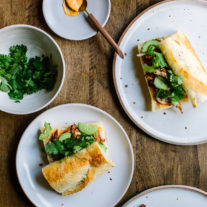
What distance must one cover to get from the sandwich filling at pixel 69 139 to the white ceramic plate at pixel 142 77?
0.91 ft

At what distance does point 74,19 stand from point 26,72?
17.9 inches

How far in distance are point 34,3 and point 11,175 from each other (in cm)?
110

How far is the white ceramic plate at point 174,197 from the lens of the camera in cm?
168

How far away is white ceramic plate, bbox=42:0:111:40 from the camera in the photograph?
1586 millimetres

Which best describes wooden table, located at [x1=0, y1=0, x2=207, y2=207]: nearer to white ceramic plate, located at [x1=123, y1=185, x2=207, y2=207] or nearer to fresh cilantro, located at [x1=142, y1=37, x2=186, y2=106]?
white ceramic plate, located at [x1=123, y1=185, x2=207, y2=207]

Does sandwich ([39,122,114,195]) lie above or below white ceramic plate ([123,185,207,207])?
above

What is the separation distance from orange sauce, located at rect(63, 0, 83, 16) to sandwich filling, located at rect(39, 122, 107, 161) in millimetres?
711

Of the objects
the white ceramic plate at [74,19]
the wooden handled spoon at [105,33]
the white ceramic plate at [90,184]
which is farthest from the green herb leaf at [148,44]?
the white ceramic plate at [90,184]

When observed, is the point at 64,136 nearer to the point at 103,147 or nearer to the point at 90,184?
the point at 103,147

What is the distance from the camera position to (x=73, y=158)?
1.49m

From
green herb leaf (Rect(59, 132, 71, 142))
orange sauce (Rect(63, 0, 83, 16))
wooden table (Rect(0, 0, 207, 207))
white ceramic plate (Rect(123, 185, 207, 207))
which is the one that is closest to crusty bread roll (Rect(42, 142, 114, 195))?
green herb leaf (Rect(59, 132, 71, 142))

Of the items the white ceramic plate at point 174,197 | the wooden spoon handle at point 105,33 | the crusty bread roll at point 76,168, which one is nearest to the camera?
the crusty bread roll at point 76,168

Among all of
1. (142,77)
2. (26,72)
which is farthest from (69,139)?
(142,77)

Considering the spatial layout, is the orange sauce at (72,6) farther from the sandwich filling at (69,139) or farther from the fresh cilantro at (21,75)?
the sandwich filling at (69,139)
